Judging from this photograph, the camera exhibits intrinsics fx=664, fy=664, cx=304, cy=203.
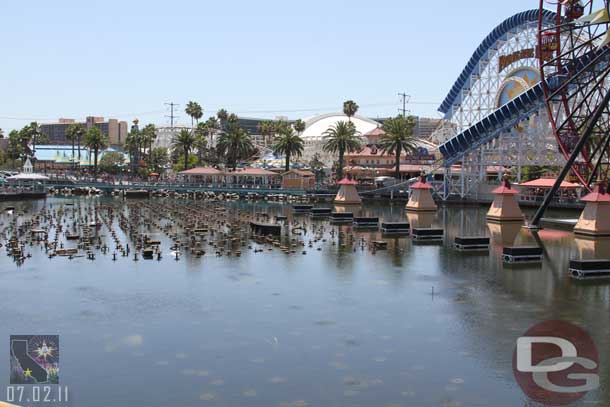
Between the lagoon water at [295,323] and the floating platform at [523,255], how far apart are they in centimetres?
83

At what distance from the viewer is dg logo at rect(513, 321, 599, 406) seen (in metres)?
25.6

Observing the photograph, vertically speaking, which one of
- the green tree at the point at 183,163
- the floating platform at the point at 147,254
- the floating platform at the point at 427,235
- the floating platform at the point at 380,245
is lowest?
the floating platform at the point at 147,254

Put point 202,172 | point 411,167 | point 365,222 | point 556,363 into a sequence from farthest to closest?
point 411,167, point 202,172, point 365,222, point 556,363

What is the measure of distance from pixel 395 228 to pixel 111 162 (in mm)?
136128

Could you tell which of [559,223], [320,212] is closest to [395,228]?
[559,223]

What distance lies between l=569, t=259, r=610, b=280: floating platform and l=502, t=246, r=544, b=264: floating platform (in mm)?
6631

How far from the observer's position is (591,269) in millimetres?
46875

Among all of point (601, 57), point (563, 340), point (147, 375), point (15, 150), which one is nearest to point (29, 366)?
point (147, 375)

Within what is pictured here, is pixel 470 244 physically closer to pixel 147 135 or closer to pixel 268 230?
pixel 268 230

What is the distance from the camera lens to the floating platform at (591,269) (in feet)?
153

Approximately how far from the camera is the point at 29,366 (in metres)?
27.0

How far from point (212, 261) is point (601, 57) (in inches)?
1910
